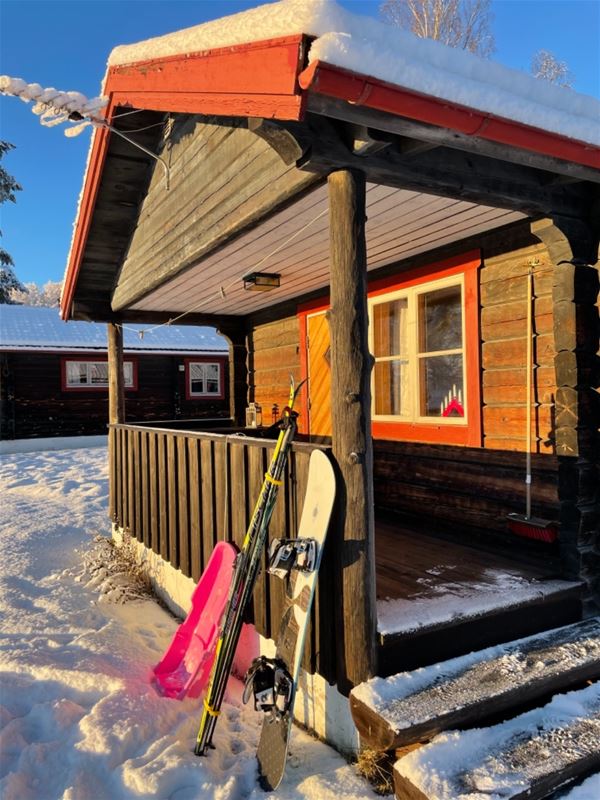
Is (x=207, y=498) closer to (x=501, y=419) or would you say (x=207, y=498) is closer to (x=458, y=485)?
(x=458, y=485)

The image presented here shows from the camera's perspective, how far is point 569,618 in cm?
339

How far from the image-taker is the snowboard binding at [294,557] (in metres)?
2.70

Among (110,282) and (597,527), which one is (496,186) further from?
(110,282)

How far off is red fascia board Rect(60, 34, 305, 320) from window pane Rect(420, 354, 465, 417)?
303cm

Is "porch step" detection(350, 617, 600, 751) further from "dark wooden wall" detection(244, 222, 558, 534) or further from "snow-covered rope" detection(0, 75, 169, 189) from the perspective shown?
"snow-covered rope" detection(0, 75, 169, 189)

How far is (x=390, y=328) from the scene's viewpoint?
5.63 m

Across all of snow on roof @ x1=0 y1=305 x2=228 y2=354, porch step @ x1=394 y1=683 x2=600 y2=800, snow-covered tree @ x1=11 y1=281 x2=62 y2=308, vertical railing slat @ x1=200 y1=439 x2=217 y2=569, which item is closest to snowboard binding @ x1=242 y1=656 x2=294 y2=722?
porch step @ x1=394 y1=683 x2=600 y2=800

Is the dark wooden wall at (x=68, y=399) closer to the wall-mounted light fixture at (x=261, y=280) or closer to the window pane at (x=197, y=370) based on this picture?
the window pane at (x=197, y=370)

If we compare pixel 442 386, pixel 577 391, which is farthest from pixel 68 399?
pixel 577 391

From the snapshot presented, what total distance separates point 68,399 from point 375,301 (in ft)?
46.7

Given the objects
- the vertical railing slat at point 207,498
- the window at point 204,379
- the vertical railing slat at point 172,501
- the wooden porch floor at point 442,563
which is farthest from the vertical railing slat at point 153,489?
the window at point 204,379

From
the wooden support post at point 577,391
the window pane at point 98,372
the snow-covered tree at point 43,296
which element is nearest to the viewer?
the wooden support post at point 577,391

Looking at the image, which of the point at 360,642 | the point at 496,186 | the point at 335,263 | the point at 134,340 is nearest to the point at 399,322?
the point at 496,186

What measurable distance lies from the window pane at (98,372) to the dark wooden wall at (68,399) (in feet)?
1.04
